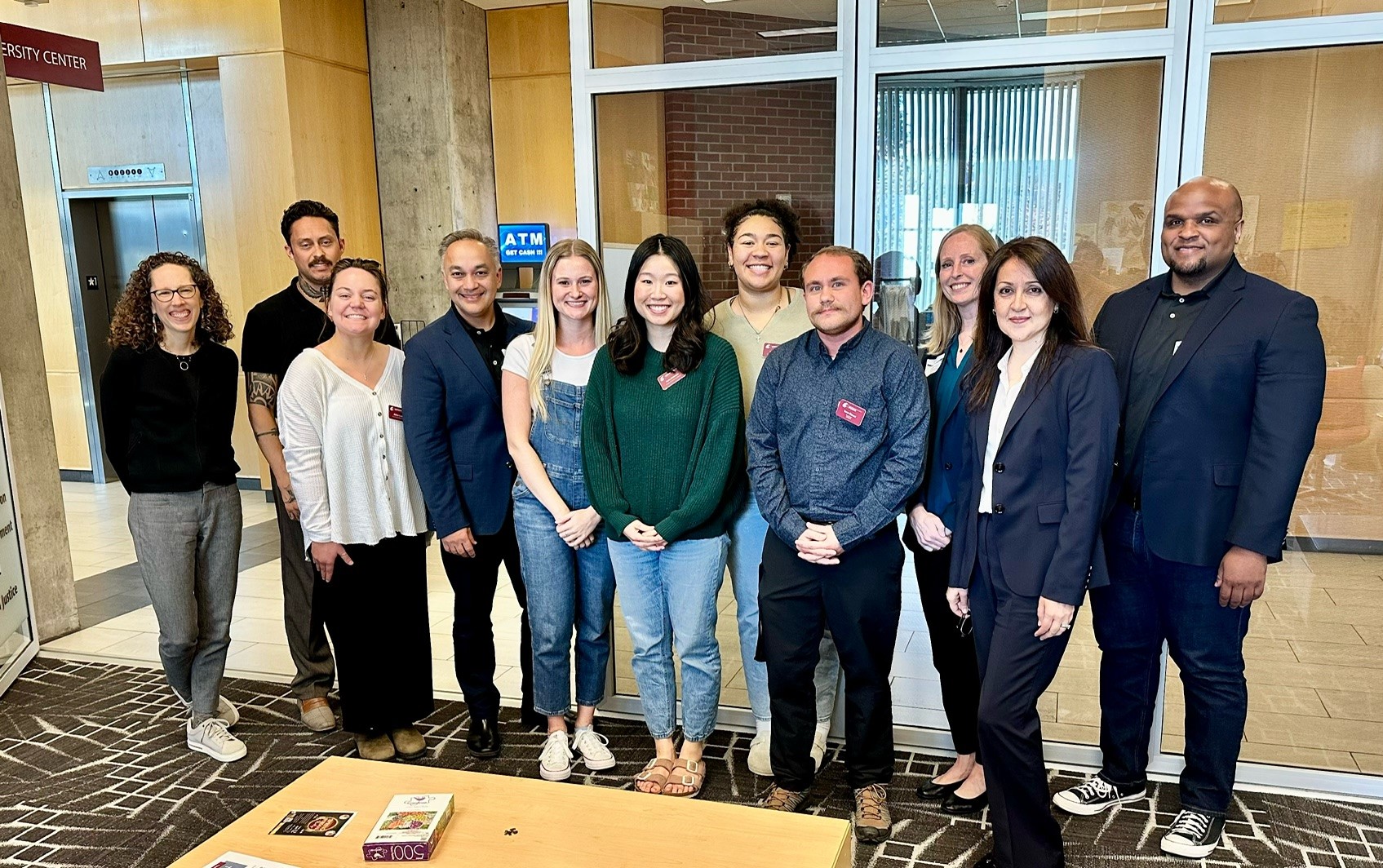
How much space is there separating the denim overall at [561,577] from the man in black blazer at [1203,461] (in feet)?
5.45

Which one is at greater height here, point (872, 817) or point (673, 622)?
point (673, 622)

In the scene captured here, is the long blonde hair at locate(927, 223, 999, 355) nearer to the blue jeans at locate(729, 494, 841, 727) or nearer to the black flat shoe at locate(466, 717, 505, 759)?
the blue jeans at locate(729, 494, 841, 727)

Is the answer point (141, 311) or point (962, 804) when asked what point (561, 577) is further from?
point (141, 311)

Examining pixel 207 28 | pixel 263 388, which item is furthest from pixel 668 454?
pixel 207 28

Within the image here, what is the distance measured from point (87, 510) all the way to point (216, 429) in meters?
5.23

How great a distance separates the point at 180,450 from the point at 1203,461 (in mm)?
3347

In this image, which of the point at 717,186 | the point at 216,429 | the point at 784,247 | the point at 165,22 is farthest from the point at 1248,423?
the point at 165,22

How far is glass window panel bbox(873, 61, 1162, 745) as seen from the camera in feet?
10.5

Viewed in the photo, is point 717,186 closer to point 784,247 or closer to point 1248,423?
point 784,247

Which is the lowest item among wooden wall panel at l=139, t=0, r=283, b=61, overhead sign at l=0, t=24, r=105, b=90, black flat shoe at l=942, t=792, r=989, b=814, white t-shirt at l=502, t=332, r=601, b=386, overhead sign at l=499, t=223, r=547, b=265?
black flat shoe at l=942, t=792, r=989, b=814

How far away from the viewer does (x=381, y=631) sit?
3.40m

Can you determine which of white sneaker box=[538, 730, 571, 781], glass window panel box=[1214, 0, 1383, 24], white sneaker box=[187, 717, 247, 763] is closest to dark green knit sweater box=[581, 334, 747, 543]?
white sneaker box=[538, 730, 571, 781]

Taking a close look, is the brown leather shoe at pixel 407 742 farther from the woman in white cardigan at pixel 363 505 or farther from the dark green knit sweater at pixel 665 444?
the dark green knit sweater at pixel 665 444

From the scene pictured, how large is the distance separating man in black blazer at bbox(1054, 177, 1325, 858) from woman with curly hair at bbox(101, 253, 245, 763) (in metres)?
3.07
